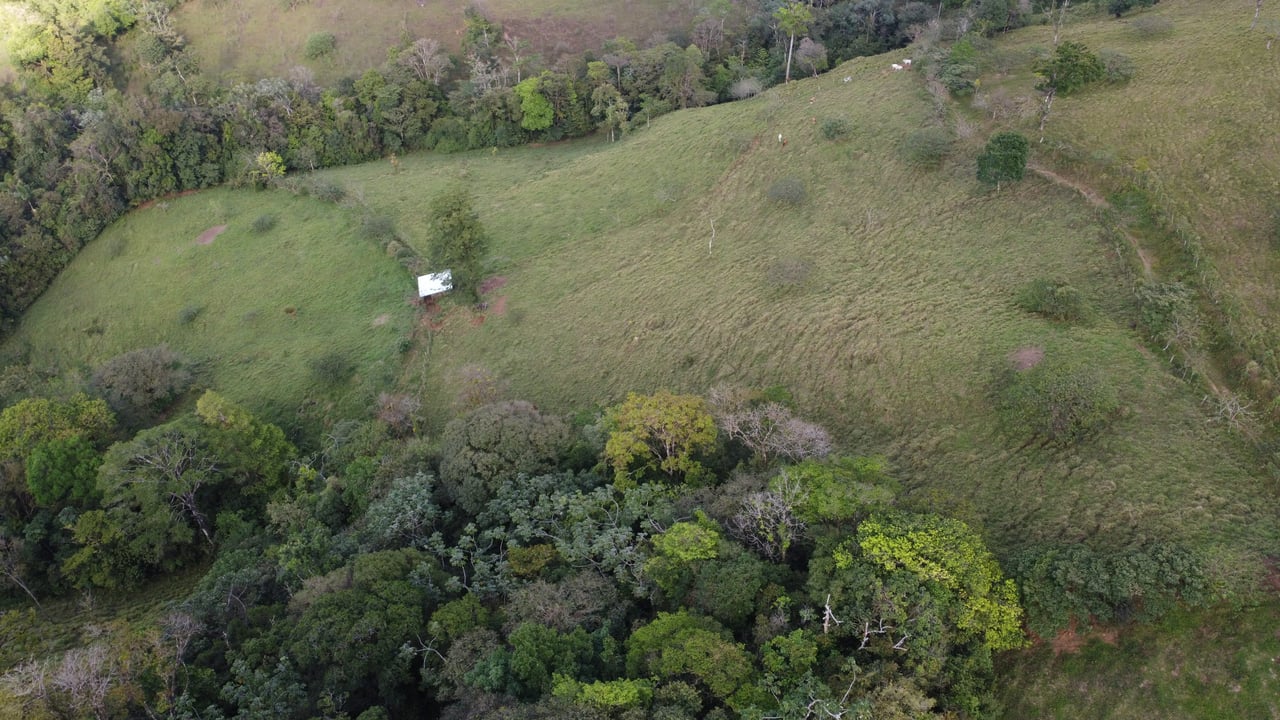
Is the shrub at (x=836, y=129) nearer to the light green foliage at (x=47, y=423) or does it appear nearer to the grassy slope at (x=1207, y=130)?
the grassy slope at (x=1207, y=130)

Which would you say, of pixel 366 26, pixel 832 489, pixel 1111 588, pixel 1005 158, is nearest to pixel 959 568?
pixel 832 489

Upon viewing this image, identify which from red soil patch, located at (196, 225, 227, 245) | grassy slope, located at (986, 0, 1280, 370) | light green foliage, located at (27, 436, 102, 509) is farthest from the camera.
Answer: red soil patch, located at (196, 225, 227, 245)

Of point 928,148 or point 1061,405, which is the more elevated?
point 928,148

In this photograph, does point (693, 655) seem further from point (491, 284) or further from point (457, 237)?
point (491, 284)

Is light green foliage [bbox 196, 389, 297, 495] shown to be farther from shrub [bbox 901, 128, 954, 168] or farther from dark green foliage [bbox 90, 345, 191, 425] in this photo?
shrub [bbox 901, 128, 954, 168]

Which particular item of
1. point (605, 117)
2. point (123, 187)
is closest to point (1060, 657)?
point (605, 117)

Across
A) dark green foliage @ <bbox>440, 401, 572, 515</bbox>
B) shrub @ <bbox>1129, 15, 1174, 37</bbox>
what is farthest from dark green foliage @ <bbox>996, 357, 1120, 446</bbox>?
shrub @ <bbox>1129, 15, 1174, 37</bbox>

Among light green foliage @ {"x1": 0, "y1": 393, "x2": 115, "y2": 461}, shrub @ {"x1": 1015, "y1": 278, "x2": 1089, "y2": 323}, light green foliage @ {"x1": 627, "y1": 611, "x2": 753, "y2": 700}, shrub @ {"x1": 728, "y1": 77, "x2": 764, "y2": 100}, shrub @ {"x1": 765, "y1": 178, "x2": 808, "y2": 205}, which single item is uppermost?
shrub @ {"x1": 728, "y1": 77, "x2": 764, "y2": 100}
